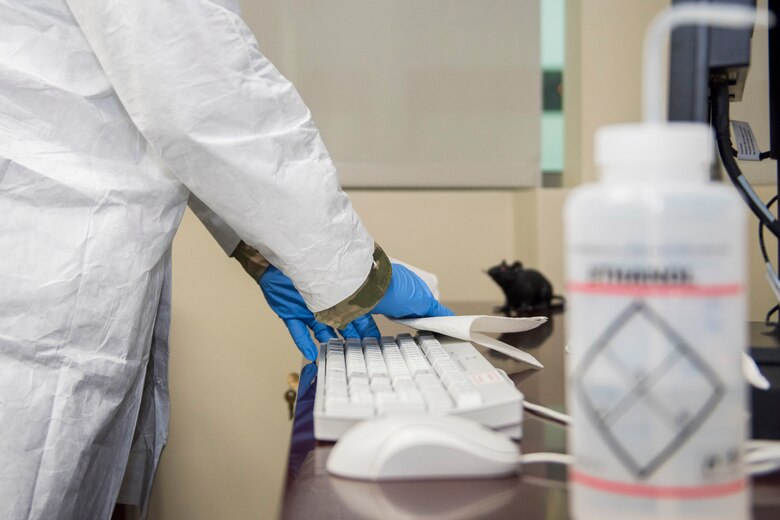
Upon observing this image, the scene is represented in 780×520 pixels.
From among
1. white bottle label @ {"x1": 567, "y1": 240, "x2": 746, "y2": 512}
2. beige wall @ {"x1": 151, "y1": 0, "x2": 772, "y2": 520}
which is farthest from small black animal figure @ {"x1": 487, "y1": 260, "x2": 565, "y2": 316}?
white bottle label @ {"x1": 567, "y1": 240, "x2": 746, "y2": 512}

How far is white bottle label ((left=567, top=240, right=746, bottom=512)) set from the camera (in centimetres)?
32

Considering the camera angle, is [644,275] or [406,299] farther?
[406,299]

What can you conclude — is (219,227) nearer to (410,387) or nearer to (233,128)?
(233,128)

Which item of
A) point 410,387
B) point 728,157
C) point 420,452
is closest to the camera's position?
point 420,452

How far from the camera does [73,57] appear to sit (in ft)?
2.87

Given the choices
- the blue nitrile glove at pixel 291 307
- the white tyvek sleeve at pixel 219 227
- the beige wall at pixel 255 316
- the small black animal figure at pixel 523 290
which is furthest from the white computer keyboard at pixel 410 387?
the beige wall at pixel 255 316

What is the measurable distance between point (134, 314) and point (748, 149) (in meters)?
0.76

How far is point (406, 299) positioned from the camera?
0.99 m

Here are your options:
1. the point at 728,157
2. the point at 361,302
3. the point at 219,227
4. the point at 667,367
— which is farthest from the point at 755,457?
the point at 219,227

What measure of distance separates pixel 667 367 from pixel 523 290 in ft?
3.78

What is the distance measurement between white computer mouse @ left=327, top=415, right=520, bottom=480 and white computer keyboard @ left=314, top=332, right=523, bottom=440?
74mm

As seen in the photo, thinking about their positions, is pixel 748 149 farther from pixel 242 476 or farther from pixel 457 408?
pixel 242 476

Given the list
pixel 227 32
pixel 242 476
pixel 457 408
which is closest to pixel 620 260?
pixel 457 408

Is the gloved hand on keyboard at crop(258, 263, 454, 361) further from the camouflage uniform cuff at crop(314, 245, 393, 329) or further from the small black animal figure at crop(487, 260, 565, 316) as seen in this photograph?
the small black animal figure at crop(487, 260, 565, 316)
